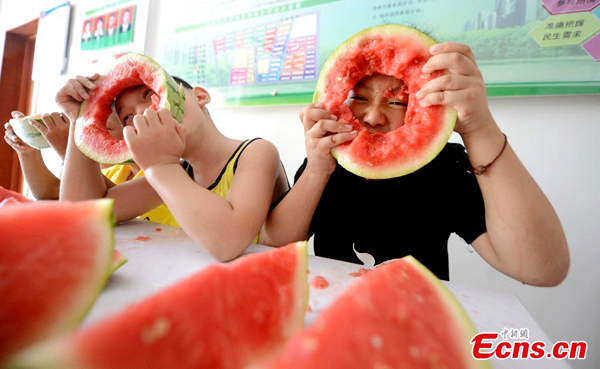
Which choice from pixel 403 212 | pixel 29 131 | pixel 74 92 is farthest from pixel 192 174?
pixel 403 212

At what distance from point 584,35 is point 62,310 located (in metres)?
1.73

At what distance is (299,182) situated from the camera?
0.88m

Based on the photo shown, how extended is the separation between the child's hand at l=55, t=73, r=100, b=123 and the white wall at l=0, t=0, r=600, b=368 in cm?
159

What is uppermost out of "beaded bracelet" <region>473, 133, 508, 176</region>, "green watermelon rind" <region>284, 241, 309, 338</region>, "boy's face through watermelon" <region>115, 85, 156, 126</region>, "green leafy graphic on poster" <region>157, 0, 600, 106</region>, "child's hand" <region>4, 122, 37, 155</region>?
"green leafy graphic on poster" <region>157, 0, 600, 106</region>

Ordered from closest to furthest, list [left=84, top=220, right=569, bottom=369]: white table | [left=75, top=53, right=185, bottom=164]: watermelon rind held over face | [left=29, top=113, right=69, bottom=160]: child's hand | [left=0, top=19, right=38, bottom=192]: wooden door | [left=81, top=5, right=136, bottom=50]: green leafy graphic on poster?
[left=84, top=220, right=569, bottom=369]: white table → [left=75, top=53, right=185, bottom=164]: watermelon rind held over face → [left=29, top=113, right=69, bottom=160]: child's hand → [left=81, top=5, right=136, bottom=50]: green leafy graphic on poster → [left=0, top=19, right=38, bottom=192]: wooden door

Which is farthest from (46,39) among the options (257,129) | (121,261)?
(121,261)

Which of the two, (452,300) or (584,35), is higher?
(584,35)

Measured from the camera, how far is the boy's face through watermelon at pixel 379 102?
78 centimetres

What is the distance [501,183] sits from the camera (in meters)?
0.66

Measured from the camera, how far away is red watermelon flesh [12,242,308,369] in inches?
6.8

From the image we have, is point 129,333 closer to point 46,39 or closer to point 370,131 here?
point 370,131

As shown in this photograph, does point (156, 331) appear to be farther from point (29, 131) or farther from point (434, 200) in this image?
Result: point (29, 131)

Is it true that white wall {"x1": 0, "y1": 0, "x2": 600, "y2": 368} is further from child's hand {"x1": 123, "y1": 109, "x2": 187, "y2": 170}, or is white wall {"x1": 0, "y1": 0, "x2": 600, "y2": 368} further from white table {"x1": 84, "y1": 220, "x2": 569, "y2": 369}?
child's hand {"x1": 123, "y1": 109, "x2": 187, "y2": 170}

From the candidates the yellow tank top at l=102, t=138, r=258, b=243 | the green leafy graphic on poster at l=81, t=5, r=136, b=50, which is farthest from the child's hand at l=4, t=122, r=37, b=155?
the green leafy graphic on poster at l=81, t=5, r=136, b=50
